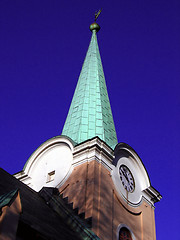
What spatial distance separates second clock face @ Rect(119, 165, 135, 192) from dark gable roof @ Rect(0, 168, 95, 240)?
467 cm

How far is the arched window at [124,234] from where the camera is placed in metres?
18.6

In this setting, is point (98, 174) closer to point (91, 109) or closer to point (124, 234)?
point (124, 234)

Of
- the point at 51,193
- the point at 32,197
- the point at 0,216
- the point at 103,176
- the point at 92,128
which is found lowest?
the point at 0,216

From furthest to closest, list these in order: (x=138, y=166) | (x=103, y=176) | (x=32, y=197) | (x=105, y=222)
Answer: (x=138, y=166) → (x=103, y=176) → (x=105, y=222) → (x=32, y=197)

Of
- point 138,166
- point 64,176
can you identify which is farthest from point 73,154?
point 138,166

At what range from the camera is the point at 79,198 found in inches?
729

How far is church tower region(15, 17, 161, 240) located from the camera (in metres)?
18.4

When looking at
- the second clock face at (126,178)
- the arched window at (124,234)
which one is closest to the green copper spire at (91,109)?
the second clock face at (126,178)

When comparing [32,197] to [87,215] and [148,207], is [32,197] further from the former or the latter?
[148,207]

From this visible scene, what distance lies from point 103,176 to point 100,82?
798 cm

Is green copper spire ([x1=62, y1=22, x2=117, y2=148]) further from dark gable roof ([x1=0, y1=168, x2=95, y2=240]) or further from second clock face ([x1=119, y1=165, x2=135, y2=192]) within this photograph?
dark gable roof ([x1=0, y1=168, x2=95, y2=240])

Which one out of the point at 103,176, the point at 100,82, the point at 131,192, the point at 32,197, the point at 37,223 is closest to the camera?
the point at 37,223

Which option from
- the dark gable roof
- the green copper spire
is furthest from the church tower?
the dark gable roof

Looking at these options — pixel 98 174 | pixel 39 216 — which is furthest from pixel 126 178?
pixel 39 216
